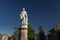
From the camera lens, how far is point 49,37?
53500 mm

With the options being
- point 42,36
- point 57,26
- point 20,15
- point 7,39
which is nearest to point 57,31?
point 57,26

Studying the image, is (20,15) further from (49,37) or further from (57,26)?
(49,37)

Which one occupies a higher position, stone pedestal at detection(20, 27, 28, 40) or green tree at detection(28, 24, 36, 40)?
→ green tree at detection(28, 24, 36, 40)

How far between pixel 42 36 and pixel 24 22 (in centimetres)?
3369

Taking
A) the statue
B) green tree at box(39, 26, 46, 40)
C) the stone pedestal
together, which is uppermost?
green tree at box(39, 26, 46, 40)

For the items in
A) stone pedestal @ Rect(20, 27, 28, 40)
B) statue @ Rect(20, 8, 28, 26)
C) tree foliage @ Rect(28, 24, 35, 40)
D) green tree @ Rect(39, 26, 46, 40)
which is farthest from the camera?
green tree @ Rect(39, 26, 46, 40)

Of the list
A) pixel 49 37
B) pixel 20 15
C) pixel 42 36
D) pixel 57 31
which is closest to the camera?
pixel 20 15

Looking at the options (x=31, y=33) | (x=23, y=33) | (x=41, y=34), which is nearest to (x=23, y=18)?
(x=23, y=33)

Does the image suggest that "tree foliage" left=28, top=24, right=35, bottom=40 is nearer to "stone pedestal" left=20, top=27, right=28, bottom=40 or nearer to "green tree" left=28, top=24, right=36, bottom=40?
"green tree" left=28, top=24, right=36, bottom=40

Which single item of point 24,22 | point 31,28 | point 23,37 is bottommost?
point 23,37

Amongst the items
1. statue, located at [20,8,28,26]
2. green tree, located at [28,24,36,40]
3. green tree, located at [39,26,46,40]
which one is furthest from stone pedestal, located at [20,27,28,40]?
green tree, located at [39,26,46,40]

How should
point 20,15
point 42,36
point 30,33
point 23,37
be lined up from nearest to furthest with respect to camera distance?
1. point 23,37
2. point 20,15
3. point 30,33
4. point 42,36

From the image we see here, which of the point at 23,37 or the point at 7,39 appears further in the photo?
the point at 7,39

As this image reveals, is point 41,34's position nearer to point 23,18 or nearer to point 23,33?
point 23,18
